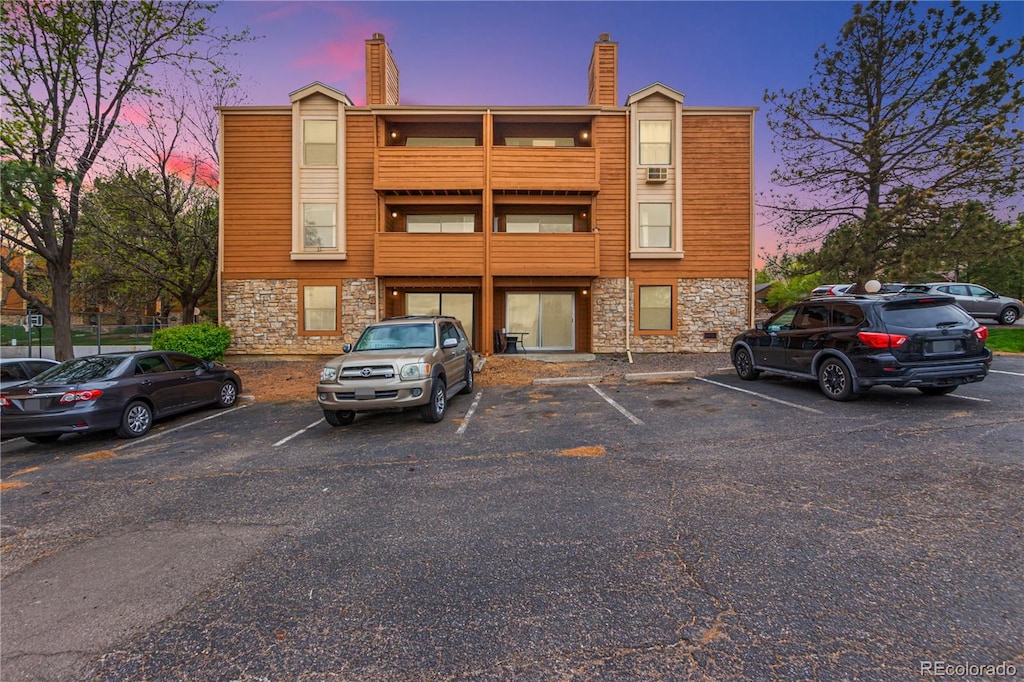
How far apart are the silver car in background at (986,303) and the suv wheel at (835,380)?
16.1m

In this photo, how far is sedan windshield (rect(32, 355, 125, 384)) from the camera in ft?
23.0

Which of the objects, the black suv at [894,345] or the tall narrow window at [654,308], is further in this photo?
the tall narrow window at [654,308]

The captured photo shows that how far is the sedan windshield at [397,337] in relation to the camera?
26.4 feet

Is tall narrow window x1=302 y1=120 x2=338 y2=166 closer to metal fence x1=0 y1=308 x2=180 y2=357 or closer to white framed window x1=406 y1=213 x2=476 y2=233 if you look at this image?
white framed window x1=406 y1=213 x2=476 y2=233

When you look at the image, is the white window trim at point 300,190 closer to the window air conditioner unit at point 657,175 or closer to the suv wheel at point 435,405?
the suv wheel at point 435,405

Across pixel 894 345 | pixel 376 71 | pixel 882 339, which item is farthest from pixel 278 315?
pixel 894 345

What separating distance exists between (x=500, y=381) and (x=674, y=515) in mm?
8088

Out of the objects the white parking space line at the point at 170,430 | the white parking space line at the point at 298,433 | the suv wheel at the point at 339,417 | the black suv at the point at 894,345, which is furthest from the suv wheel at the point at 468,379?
the black suv at the point at 894,345

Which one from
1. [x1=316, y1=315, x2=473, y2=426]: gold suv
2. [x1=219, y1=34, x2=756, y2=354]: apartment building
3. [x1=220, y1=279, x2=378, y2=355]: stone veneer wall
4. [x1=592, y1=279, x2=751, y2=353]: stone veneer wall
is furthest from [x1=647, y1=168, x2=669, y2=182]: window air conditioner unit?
[x1=316, y1=315, x2=473, y2=426]: gold suv

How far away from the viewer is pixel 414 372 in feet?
23.0

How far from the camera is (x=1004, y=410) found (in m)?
6.64

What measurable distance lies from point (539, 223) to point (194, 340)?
44.9ft

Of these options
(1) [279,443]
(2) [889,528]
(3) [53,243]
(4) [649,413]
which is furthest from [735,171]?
(3) [53,243]

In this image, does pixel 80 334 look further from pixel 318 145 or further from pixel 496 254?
pixel 496 254
